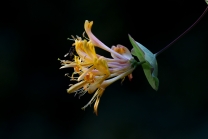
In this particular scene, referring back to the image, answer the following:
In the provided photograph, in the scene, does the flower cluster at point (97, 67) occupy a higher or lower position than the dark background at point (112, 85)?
lower

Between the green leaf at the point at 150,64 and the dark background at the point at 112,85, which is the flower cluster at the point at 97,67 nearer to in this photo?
the green leaf at the point at 150,64

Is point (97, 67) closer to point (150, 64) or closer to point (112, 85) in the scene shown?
point (150, 64)

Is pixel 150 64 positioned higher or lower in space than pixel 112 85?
lower

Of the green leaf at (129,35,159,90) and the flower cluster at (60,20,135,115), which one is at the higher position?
the flower cluster at (60,20,135,115)

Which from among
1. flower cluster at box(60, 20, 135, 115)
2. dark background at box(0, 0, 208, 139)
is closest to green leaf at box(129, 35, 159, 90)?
flower cluster at box(60, 20, 135, 115)

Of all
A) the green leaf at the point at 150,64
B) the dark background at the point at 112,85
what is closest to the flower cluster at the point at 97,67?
the green leaf at the point at 150,64

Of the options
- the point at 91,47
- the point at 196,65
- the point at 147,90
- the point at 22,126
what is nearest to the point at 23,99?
the point at 22,126

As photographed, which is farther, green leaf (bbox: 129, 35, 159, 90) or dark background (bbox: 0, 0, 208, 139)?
dark background (bbox: 0, 0, 208, 139)

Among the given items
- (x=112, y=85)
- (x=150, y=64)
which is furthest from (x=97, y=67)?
(x=112, y=85)

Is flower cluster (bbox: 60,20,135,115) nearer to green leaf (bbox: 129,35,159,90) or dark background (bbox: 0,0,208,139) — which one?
green leaf (bbox: 129,35,159,90)
